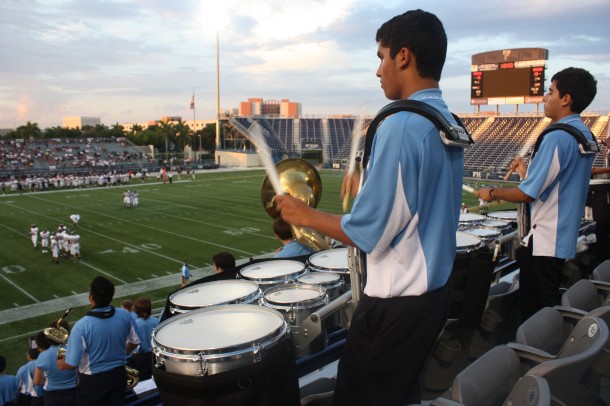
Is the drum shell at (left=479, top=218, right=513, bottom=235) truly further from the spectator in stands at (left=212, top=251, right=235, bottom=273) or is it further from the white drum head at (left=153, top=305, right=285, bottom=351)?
the white drum head at (left=153, top=305, right=285, bottom=351)

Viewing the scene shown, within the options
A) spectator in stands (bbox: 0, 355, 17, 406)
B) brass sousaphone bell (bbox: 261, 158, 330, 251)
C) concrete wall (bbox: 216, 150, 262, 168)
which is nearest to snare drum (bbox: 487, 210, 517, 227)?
Answer: brass sousaphone bell (bbox: 261, 158, 330, 251)

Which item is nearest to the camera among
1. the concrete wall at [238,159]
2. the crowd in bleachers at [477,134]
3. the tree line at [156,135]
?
the crowd in bleachers at [477,134]

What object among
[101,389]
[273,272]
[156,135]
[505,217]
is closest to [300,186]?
[273,272]

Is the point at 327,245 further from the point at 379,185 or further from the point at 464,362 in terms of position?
the point at 379,185

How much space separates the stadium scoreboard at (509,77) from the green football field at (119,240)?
2093 centimetres

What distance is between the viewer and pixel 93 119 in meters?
150

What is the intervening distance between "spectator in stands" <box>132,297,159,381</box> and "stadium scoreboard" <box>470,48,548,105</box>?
1638 inches

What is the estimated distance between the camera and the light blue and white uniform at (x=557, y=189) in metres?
2.90

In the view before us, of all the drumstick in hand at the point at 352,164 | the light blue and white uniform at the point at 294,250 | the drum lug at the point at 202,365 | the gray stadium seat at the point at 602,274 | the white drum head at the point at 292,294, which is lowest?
the light blue and white uniform at the point at 294,250

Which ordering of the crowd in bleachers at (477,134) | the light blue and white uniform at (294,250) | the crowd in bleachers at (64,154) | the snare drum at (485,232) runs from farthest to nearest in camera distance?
the crowd in bleachers at (64,154) → the crowd in bleachers at (477,134) → the light blue and white uniform at (294,250) → the snare drum at (485,232)

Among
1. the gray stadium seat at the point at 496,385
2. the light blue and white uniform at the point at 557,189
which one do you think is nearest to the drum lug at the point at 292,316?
the gray stadium seat at the point at 496,385

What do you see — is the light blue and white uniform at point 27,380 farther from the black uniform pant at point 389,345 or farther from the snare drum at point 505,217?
the snare drum at point 505,217

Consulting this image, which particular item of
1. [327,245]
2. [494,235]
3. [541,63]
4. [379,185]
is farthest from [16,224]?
[541,63]

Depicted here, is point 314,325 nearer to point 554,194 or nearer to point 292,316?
point 292,316
